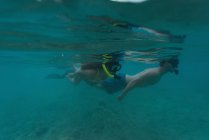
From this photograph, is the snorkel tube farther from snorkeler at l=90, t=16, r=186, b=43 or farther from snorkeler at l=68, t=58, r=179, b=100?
snorkeler at l=90, t=16, r=186, b=43

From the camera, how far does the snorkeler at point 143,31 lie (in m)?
12.5

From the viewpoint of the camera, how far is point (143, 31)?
582 inches

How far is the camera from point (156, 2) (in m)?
10.6

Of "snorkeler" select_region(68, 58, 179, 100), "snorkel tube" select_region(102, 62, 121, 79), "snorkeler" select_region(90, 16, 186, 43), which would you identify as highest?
"snorkeler" select_region(90, 16, 186, 43)

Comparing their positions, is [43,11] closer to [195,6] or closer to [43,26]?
[43,26]

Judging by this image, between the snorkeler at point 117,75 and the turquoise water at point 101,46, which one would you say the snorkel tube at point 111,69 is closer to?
the snorkeler at point 117,75

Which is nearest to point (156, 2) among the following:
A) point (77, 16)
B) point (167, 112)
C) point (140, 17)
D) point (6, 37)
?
point (140, 17)

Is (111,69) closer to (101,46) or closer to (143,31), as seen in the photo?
(143,31)

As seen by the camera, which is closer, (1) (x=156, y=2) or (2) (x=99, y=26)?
(1) (x=156, y=2)

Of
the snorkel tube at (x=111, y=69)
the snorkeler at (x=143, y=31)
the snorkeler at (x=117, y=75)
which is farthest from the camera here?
the snorkeler at (x=117, y=75)

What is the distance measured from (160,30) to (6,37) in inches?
379

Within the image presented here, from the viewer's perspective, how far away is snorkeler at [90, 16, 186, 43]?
40.9 ft

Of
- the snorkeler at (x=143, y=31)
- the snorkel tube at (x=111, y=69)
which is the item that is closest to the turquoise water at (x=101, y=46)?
the snorkeler at (x=143, y=31)

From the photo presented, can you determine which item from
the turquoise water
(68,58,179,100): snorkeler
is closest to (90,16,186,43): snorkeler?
the turquoise water
